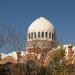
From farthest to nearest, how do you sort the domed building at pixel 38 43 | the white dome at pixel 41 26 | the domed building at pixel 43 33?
the white dome at pixel 41 26 → the domed building at pixel 43 33 → the domed building at pixel 38 43

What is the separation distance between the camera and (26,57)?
49031 mm

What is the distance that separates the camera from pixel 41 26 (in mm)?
52844

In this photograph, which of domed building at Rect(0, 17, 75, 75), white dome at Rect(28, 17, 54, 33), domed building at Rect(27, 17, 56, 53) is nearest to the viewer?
domed building at Rect(0, 17, 75, 75)

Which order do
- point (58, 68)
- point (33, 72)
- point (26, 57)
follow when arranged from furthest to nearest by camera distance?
point (26, 57), point (33, 72), point (58, 68)

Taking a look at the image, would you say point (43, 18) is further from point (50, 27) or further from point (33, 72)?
point (33, 72)

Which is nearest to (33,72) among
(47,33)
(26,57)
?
(26,57)

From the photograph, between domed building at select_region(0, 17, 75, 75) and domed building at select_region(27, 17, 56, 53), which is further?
domed building at select_region(27, 17, 56, 53)

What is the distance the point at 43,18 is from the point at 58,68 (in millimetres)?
19693

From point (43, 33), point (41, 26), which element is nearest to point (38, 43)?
point (43, 33)

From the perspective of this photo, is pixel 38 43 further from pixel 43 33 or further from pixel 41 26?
pixel 41 26

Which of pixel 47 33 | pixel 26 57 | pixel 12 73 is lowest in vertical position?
pixel 12 73

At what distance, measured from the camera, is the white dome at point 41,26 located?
5262 cm

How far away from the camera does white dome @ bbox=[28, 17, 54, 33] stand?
2072 inches

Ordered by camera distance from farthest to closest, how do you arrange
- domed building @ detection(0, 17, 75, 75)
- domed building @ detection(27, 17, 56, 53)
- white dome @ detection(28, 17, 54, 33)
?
white dome @ detection(28, 17, 54, 33) < domed building @ detection(27, 17, 56, 53) < domed building @ detection(0, 17, 75, 75)
